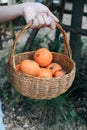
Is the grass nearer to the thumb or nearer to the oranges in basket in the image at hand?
the oranges in basket

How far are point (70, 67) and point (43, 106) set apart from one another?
0.82m

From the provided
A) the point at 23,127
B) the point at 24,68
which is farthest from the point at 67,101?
the point at 24,68

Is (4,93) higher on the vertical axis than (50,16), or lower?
lower

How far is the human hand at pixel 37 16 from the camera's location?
5.45 feet

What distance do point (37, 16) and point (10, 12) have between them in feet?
0.62

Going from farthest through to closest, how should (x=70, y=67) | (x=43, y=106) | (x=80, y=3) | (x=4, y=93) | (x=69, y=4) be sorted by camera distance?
1. (x=69, y=4)
2. (x=4, y=93)
3. (x=43, y=106)
4. (x=80, y=3)
5. (x=70, y=67)

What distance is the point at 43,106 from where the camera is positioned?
9.05 feet

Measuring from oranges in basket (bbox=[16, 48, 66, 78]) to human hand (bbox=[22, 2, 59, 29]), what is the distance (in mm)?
283

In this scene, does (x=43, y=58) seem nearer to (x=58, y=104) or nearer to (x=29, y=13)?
(x=29, y=13)

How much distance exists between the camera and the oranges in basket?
1891mm

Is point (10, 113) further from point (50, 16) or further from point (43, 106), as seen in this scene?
point (50, 16)

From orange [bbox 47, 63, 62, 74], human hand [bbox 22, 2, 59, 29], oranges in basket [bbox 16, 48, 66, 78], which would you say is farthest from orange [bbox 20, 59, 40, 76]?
human hand [bbox 22, 2, 59, 29]

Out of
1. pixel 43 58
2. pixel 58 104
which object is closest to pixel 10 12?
pixel 43 58

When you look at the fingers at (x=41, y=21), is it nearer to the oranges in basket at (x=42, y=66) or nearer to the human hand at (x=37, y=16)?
the human hand at (x=37, y=16)
